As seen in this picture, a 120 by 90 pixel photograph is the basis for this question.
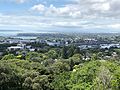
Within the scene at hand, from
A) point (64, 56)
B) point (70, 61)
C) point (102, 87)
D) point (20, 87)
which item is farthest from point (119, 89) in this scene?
point (64, 56)

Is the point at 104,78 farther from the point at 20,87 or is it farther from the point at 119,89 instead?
the point at 20,87

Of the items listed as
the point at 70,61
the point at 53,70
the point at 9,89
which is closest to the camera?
the point at 9,89

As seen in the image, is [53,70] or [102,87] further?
[53,70]

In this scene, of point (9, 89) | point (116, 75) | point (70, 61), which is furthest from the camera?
point (70, 61)

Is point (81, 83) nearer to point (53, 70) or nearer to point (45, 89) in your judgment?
point (45, 89)

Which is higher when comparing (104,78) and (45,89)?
(104,78)

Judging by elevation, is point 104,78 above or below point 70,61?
above

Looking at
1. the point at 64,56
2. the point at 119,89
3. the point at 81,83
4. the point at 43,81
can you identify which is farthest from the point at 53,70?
the point at 64,56

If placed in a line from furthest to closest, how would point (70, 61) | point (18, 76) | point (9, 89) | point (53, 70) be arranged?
point (70, 61)
point (53, 70)
point (18, 76)
point (9, 89)

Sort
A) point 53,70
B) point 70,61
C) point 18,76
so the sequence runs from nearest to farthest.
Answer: point 18,76
point 53,70
point 70,61
